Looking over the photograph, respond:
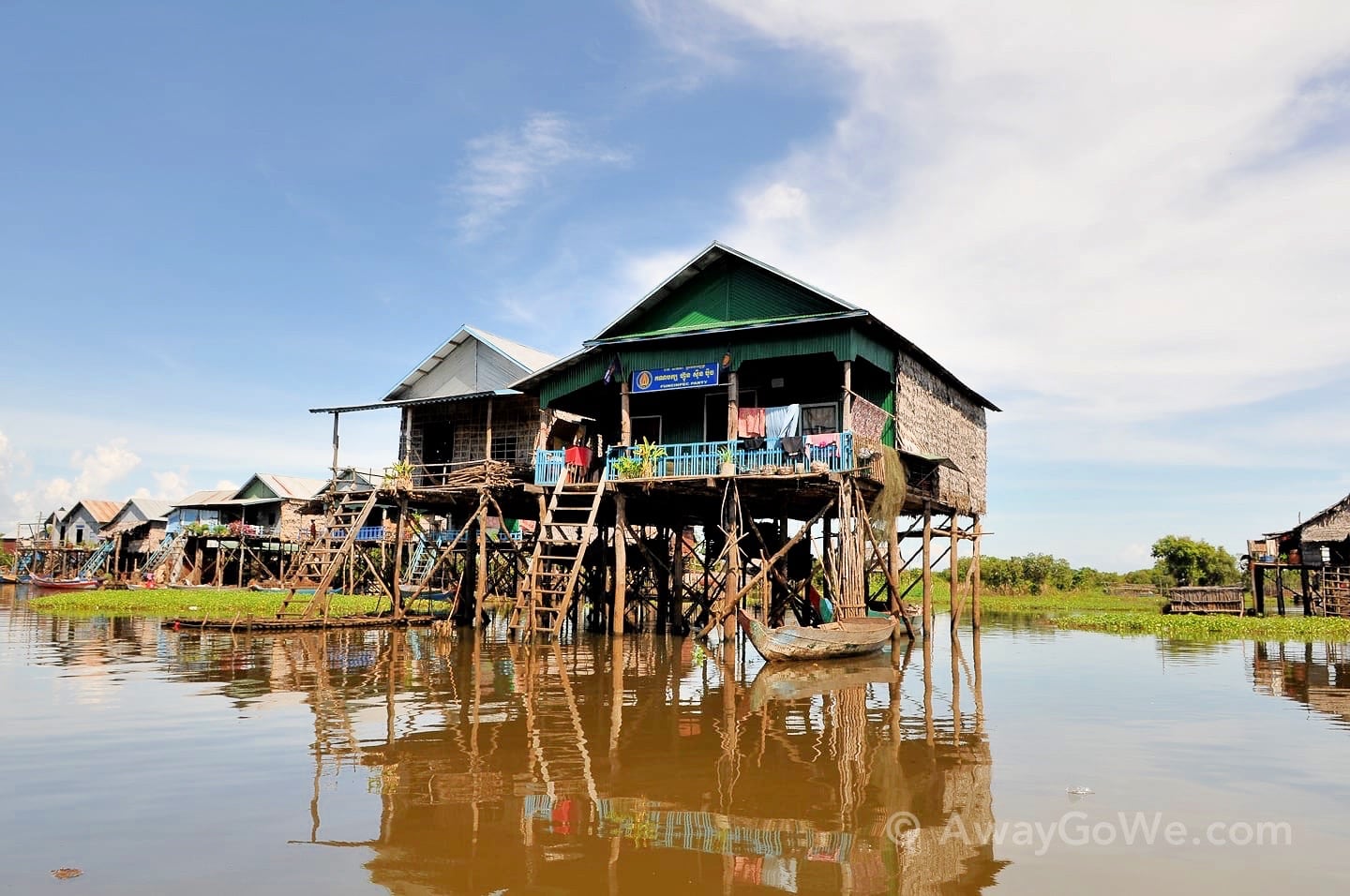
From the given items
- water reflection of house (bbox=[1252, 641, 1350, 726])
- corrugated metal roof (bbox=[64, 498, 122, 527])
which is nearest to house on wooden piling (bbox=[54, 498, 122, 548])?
corrugated metal roof (bbox=[64, 498, 122, 527])

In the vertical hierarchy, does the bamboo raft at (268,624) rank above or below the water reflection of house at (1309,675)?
above

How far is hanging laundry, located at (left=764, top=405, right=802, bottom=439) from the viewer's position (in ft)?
62.7

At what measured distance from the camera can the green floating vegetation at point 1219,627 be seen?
2620 centimetres

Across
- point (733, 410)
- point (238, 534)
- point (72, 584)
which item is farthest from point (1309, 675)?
point (72, 584)

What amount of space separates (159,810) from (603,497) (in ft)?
47.8

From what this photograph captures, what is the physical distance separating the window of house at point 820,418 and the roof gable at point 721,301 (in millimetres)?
2246

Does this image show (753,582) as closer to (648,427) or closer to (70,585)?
(648,427)

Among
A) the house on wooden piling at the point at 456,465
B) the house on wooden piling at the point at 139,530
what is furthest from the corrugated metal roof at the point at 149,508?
the house on wooden piling at the point at 456,465

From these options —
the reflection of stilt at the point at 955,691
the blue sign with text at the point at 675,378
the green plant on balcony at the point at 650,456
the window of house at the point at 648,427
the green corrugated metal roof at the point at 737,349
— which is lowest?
the reflection of stilt at the point at 955,691

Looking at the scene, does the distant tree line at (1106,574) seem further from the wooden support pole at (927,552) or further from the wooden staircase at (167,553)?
the wooden staircase at (167,553)

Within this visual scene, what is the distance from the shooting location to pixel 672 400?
73.1 feet

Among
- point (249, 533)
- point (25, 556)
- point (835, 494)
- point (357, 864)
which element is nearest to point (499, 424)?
point (835, 494)

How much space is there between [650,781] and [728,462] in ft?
34.8

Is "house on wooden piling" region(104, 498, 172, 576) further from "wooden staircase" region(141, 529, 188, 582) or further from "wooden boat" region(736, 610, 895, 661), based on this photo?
"wooden boat" region(736, 610, 895, 661)
